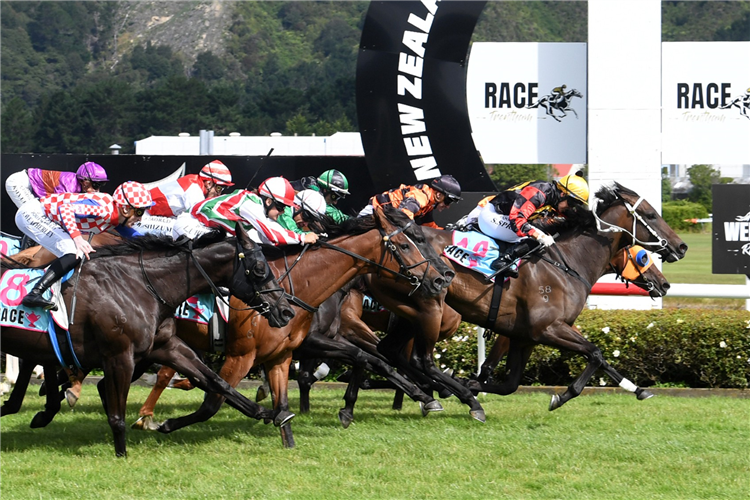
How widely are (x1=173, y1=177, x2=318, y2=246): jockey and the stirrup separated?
1.01 meters

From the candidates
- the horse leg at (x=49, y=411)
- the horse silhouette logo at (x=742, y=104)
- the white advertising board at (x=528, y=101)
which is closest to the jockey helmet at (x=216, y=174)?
the horse leg at (x=49, y=411)

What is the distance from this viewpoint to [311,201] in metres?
7.13

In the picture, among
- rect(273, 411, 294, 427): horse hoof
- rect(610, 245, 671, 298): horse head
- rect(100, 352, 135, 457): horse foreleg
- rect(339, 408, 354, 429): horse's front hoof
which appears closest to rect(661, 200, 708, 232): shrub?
rect(610, 245, 671, 298): horse head

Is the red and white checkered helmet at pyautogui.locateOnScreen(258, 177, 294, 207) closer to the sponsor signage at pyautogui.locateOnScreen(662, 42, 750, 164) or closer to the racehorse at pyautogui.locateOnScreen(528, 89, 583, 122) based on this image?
the racehorse at pyautogui.locateOnScreen(528, 89, 583, 122)

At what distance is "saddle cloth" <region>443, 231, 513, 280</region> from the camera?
7.03 m

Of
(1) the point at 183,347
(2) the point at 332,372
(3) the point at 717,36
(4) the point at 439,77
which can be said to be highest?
(3) the point at 717,36

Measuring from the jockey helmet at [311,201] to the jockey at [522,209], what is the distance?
111 cm

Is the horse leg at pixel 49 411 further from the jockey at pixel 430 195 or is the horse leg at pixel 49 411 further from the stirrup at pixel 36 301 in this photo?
the jockey at pixel 430 195

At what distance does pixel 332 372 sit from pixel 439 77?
3023mm

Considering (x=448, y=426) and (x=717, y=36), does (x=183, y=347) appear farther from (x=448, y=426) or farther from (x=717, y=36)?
(x=717, y=36)

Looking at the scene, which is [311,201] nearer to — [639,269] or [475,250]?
[475,250]

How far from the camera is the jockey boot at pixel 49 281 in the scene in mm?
5430

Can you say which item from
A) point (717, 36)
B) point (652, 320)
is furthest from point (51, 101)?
point (652, 320)

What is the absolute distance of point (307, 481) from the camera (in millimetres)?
5133
